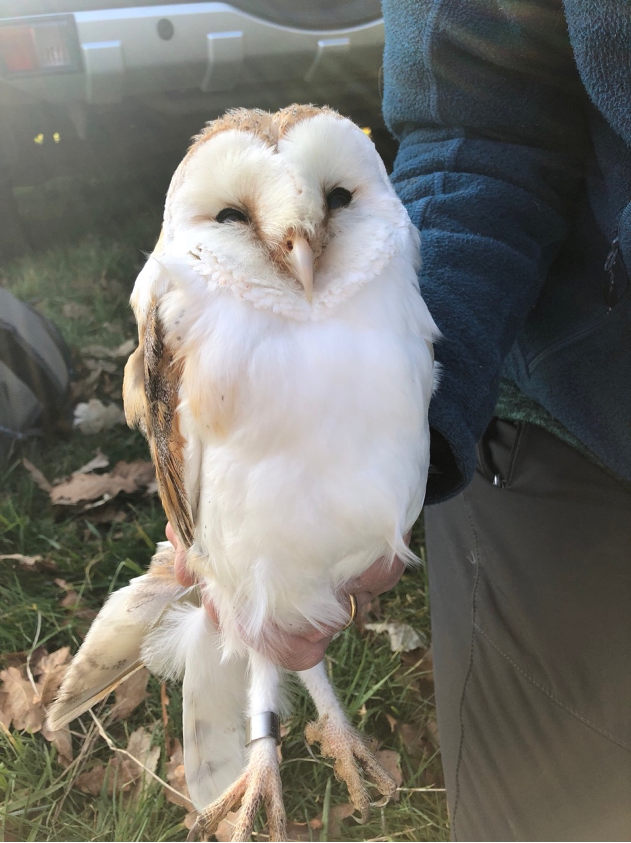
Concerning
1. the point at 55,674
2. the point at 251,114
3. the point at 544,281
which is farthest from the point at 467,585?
the point at 251,114

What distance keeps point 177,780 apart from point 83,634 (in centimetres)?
26

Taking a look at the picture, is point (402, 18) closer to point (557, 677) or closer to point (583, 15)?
point (583, 15)

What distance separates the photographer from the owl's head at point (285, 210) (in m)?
0.61

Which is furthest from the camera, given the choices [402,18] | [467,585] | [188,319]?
[467,585]

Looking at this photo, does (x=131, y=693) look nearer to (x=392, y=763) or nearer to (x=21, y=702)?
(x=21, y=702)

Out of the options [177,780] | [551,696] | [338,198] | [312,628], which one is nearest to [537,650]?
[551,696]

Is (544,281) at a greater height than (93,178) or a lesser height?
lesser

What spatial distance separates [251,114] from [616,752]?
111cm

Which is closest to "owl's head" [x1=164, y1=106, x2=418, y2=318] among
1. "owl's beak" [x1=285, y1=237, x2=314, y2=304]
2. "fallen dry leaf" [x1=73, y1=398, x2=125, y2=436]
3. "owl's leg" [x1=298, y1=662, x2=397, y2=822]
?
"owl's beak" [x1=285, y1=237, x2=314, y2=304]

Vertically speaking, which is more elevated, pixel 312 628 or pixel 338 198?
pixel 338 198

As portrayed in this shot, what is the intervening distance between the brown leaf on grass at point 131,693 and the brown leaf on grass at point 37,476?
0.31 meters

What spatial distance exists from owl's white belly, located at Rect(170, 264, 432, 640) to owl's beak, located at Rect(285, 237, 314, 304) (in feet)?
0.21

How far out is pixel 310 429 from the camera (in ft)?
2.18

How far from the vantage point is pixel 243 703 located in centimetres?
100
